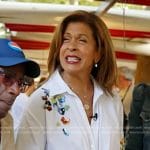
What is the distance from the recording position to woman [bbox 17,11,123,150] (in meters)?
1.29

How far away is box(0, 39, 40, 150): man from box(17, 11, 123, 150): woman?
0.14 meters

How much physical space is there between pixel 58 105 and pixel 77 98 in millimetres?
71

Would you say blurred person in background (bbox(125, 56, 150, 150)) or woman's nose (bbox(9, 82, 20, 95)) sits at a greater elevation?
woman's nose (bbox(9, 82, 20, 95))

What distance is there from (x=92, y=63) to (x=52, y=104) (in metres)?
0.21

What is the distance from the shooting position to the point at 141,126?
1403mm

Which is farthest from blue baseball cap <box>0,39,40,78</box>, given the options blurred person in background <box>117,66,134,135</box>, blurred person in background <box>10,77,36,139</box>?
blurred person in background <box>117,66,134,135</box>

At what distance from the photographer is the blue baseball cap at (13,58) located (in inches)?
40.5

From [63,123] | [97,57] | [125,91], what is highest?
[97,57]

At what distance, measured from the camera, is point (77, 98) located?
1.38 metres

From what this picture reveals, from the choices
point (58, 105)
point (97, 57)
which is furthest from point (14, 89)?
point (97, 57)

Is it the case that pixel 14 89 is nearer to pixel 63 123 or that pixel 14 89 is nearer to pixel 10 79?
pixel 10 79

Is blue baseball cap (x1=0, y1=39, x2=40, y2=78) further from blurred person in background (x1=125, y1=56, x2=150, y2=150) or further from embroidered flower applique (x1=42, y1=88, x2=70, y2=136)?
blurred person in background (x1=125, y1=56, x2=150, y2=150)

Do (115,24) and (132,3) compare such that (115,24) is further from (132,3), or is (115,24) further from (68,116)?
(68,116)

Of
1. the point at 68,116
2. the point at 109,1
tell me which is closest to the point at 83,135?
the point at 68,116
